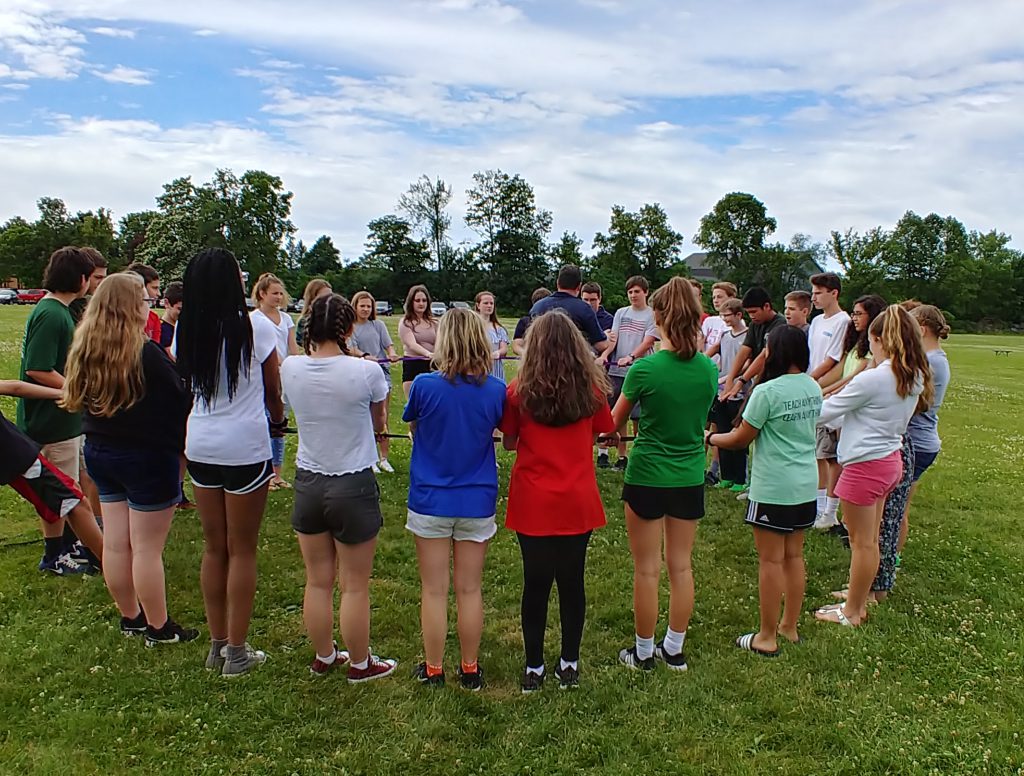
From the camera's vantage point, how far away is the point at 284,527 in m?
6.16

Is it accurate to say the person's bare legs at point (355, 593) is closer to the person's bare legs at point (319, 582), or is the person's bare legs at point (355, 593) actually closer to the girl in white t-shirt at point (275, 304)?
the person's bare legs at point (319, 582)

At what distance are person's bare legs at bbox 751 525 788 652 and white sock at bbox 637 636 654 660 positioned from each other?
2.30 feet

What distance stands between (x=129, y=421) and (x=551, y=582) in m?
2.44

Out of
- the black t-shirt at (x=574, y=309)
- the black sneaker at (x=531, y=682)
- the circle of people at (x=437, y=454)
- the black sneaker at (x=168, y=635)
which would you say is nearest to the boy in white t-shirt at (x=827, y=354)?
the circle of people at (x=437, y=454)

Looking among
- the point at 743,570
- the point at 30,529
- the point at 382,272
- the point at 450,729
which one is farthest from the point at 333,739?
the point at 382,272

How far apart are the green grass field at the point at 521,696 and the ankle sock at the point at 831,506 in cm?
100

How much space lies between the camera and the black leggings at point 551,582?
11.8 ft

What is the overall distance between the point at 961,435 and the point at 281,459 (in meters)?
10.9

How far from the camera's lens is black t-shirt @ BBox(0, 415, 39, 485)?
12.2 ft

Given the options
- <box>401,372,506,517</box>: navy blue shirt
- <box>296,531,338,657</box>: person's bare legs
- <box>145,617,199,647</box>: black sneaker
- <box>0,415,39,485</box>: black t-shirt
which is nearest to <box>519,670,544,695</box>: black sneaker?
<box>401,372,506,517</box>: navy blue shirt

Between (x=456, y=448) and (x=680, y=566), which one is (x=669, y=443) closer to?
(x=680, y=566)

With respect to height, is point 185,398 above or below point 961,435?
above

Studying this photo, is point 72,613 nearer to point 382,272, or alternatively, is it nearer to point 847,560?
point 847,560

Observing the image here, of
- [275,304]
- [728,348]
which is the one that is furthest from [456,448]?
[728,348]
